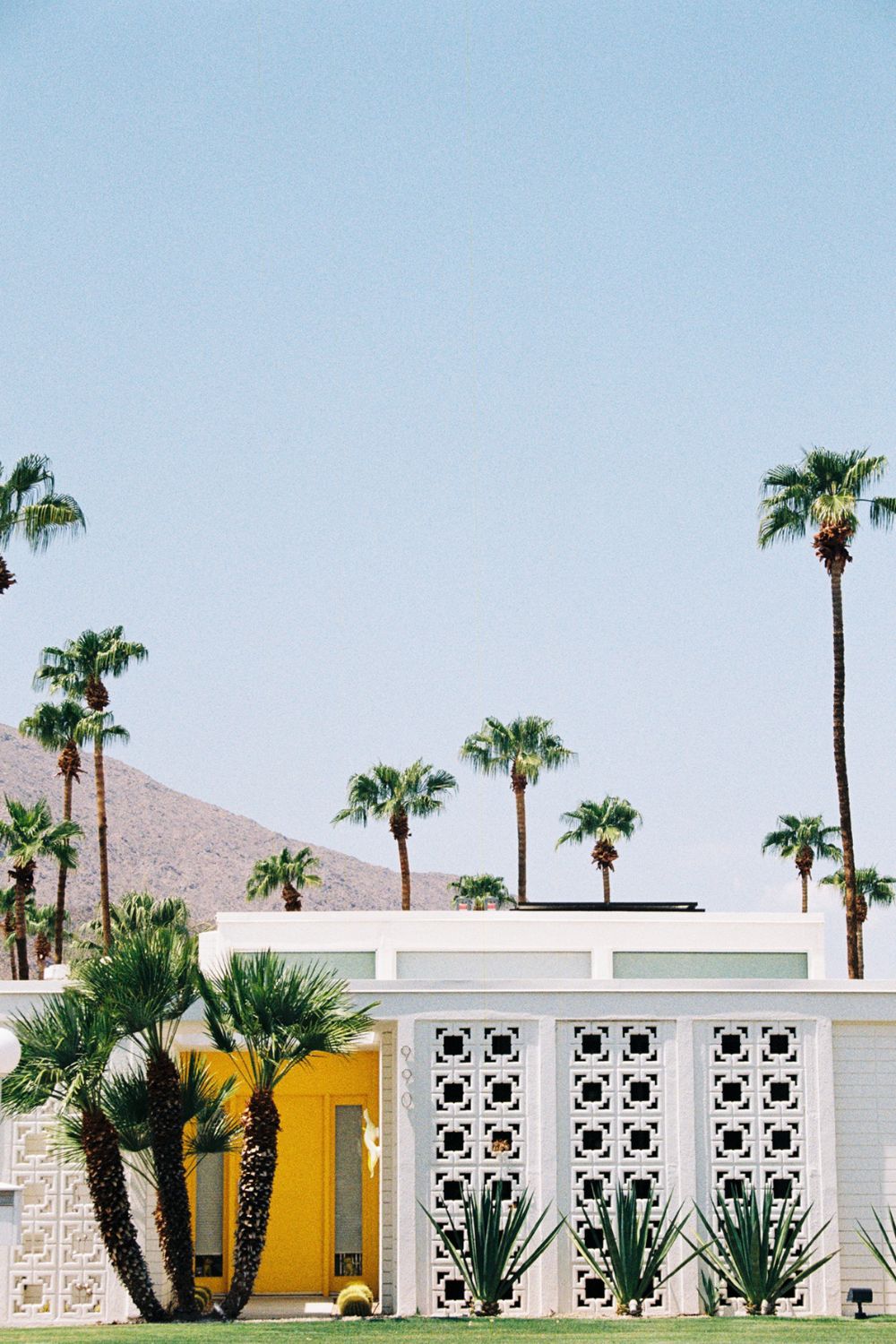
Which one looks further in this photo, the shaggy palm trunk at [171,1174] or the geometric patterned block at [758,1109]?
the geometric patterned block at [758,1109]

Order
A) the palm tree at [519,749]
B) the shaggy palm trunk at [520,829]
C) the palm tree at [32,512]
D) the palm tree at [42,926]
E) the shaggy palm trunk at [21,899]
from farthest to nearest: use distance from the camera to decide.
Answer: the palm tree at [42,926]
the palm tree at [519,749]
the shaggy palm trunk at [520,829]
the shaggy palm trunk at [21,899]
the palm tree at [32,512]

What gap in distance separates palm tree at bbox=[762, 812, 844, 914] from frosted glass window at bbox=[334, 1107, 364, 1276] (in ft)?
101

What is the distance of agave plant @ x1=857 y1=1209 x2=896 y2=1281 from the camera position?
677 inches

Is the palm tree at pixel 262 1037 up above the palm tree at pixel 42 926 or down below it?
below

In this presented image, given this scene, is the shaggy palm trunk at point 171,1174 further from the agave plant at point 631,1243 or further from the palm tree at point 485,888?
the palm tree at point 485,888

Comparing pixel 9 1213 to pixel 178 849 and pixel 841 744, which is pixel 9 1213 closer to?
pixel 841 744

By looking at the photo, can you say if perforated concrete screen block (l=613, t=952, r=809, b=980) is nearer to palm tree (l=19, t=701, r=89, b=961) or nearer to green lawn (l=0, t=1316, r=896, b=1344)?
green lawn (l=0, t=1316, r=896, b=1344)

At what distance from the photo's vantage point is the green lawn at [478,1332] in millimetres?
14438

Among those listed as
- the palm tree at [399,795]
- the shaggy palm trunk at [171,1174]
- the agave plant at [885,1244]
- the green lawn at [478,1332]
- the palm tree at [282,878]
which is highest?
the palm tree at [399,795]

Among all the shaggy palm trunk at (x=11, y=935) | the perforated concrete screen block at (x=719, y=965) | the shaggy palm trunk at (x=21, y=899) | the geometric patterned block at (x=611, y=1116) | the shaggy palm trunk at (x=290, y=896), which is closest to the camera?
the geometric patterned block at (x=611, y=1116)

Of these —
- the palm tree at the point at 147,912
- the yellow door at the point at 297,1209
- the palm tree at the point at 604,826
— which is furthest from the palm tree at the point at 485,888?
the yellow door at the point at 297,1209

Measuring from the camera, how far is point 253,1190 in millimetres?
16562

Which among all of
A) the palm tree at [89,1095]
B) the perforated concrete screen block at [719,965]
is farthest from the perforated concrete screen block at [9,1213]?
the perforated concrete screen block at [719,965]

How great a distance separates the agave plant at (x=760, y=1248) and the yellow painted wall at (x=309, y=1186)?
3.96 m
